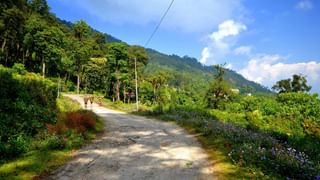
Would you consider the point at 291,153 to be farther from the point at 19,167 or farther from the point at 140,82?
the point at 140,82

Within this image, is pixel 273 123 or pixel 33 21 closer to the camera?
pixel 273 123

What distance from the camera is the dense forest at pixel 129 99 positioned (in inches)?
486

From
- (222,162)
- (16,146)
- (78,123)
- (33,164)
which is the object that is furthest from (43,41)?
(222,162)

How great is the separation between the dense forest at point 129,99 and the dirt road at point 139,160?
4.14 feet

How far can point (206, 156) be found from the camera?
12969 millimetres

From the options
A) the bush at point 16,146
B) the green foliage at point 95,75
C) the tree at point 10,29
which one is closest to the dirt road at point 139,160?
the bush at point 16,146

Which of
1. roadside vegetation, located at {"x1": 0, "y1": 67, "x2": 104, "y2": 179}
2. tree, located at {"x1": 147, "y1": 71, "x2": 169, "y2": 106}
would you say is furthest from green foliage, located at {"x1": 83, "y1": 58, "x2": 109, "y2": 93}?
roadside vegetation, located at {"x1": 0, "y1": 67, "x2": 104, "y2": 179}

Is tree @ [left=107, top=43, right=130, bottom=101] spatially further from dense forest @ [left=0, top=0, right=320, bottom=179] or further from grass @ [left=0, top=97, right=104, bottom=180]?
grass @ [left=0, top=97, right=104, bottom=180]

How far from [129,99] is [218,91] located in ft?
73.0

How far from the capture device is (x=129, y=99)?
82000 millimetres

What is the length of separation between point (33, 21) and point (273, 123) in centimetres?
5248

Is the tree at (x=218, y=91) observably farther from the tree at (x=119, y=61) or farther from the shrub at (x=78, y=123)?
the shrub at (x=78, y=123)

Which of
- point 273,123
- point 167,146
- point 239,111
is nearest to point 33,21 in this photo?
point 239,111

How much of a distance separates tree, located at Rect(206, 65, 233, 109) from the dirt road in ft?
173
